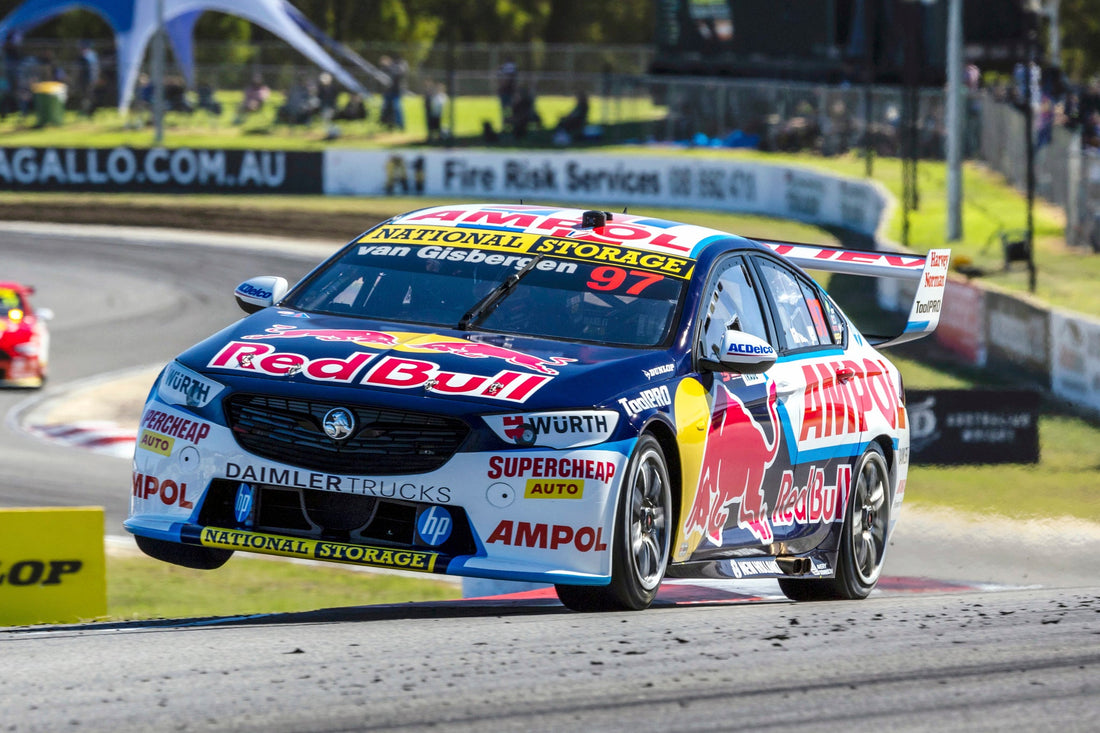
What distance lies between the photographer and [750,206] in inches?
1531

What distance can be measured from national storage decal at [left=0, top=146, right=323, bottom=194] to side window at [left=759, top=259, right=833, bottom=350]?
1322 inches

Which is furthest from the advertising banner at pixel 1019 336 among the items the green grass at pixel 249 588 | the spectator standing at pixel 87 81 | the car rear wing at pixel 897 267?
the spectator standing at pixel 87 81

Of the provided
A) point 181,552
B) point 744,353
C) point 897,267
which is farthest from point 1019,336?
point 181,552

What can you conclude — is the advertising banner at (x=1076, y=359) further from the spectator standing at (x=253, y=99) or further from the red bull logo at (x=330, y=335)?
the spectator standing at (x=253, y=99)

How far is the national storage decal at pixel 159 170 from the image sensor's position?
40375mm

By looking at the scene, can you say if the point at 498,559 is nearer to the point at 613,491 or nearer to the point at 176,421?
the point at 613,491

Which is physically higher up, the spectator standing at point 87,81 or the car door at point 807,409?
the spectator standing at point 87,81

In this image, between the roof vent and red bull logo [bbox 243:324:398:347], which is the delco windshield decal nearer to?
the roof vent

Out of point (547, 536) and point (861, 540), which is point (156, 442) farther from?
point (861, 540)

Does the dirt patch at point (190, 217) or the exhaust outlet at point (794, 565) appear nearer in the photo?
the exhaust outlet at point (794, 565)

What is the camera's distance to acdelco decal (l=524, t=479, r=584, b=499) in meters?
6.01

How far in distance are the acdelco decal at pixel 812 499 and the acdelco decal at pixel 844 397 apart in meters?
0.19

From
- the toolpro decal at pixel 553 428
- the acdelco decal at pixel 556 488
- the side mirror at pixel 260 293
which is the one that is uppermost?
the side mirror at pixel 260 293

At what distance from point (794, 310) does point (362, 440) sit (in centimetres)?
258
